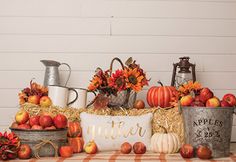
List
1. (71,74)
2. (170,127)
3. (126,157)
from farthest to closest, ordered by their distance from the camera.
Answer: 1. (71,74)
2. (170,127)
3. (126,157)

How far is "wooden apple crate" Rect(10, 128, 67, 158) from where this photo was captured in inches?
83.5

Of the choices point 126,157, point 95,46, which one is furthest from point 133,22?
point 126,157

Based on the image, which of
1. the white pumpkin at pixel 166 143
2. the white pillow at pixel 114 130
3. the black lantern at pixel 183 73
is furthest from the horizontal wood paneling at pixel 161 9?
the white pumpkin at pixel 166 143

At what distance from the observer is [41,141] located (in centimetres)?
213

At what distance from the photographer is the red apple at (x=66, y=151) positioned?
2.13 m

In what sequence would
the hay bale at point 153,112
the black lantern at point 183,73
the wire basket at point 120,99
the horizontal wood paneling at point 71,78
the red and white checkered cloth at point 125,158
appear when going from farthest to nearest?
the horizontal wood paneling at point 71,78
the black lantern at point 183,73
the wire basket at point 120,99
the hay bale at point 153,112
the red and white checkered cloth at point 125,158

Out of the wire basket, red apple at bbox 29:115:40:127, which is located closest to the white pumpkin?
the wire basket

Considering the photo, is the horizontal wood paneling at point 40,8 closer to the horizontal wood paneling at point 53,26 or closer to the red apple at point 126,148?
the horizontal wood paneling at point 53,26

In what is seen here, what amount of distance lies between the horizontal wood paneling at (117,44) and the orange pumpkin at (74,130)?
0.68 m

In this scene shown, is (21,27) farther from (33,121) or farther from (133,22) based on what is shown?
(33,121)

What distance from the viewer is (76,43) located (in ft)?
9.49

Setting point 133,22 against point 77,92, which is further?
point 133,22

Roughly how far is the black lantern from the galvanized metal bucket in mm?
499

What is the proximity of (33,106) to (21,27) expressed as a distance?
71 cm
